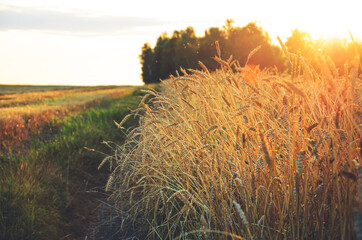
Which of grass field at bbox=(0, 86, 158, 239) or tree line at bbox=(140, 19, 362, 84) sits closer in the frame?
grass field at bbox=(0, 86, 158, 239)

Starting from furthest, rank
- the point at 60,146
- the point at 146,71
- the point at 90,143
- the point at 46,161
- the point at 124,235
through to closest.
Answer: the point at 146,71, the point at 90,143, the point at 60,146, the point at 46,161, the point at 124,235

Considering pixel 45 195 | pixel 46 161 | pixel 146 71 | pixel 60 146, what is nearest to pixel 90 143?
pixel 60 146

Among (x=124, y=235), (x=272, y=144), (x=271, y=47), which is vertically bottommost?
(x=124, y=235)

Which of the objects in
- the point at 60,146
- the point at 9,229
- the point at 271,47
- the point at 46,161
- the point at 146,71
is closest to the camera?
the point at 9,229

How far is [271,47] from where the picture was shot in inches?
780

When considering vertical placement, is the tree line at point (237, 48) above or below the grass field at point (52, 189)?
above

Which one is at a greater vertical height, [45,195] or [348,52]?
[348,52]

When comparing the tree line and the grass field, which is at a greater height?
the tree line

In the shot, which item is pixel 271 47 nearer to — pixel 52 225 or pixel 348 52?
pixel 348 52

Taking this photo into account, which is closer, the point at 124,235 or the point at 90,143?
the point at 124,235

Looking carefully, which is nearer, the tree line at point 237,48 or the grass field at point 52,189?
the grass field at point 52,189

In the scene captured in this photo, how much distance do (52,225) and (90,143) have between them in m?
2.25

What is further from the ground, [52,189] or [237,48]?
[237,48]

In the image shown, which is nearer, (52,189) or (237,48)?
(52,189)
